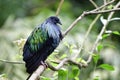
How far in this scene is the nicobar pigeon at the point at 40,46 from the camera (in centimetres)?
199

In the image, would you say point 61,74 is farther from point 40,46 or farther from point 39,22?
point 39,22

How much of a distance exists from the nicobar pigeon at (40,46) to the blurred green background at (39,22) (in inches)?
88.5

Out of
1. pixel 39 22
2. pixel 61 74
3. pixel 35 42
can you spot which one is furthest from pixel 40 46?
pixel 39 22

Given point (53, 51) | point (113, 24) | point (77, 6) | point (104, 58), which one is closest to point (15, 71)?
point (104, 58)

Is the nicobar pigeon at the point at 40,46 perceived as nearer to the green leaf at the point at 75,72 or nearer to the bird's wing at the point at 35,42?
the bird's wing at the point at 35,42

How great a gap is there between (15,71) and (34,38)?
119 inches

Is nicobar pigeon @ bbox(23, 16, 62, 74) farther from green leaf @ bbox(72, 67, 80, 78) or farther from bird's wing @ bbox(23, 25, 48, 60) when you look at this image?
green leaf @ bbox(72, 67, 80, 78)

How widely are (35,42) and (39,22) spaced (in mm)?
3513

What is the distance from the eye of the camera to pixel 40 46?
6.65 feet

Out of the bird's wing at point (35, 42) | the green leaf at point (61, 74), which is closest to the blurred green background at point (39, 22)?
the bird's wing at point (35, 42)

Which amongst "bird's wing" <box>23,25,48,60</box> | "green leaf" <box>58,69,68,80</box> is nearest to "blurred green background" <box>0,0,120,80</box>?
"bird's wing" <box>23,25,48,60</box>

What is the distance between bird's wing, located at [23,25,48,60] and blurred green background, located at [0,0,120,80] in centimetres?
224

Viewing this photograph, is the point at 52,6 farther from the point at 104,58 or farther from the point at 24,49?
the point at 24,49

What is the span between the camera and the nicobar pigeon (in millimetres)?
1992
